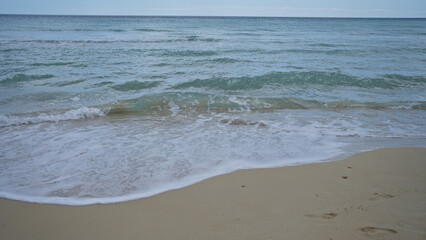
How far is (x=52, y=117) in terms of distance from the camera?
642cm

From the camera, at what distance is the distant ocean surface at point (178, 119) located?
379cm

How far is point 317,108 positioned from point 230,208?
5389 millimetres

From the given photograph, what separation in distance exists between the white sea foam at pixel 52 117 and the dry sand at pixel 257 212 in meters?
3.70

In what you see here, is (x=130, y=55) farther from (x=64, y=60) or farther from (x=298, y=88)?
(x=298, y=88)

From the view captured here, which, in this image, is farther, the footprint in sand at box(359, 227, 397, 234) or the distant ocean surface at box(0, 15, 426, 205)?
the distant ocean surface at box(0, 15, 426, 205)

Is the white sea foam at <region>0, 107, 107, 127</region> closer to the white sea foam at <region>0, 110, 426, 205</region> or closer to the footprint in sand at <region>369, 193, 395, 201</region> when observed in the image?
the white sea foam at <region>0, 110, 426, 205</region>

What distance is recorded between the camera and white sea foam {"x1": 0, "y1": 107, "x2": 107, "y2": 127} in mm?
6176

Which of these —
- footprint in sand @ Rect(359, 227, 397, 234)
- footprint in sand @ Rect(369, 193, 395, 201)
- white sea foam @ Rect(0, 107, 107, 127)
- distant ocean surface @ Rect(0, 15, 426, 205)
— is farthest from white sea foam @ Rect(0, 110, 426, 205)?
footprint in sand @ Rect(359, 227, 397, 234)

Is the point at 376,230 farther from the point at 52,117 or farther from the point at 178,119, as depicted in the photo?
the point at 52,117

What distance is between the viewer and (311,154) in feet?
14.3

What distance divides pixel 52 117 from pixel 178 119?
111 inches

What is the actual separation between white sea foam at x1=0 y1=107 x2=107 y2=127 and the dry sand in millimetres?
3704

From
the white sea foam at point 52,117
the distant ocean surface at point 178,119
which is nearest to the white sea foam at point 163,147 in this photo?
the distant ocean surface at point 178,119

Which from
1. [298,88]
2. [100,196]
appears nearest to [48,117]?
[100,196]
